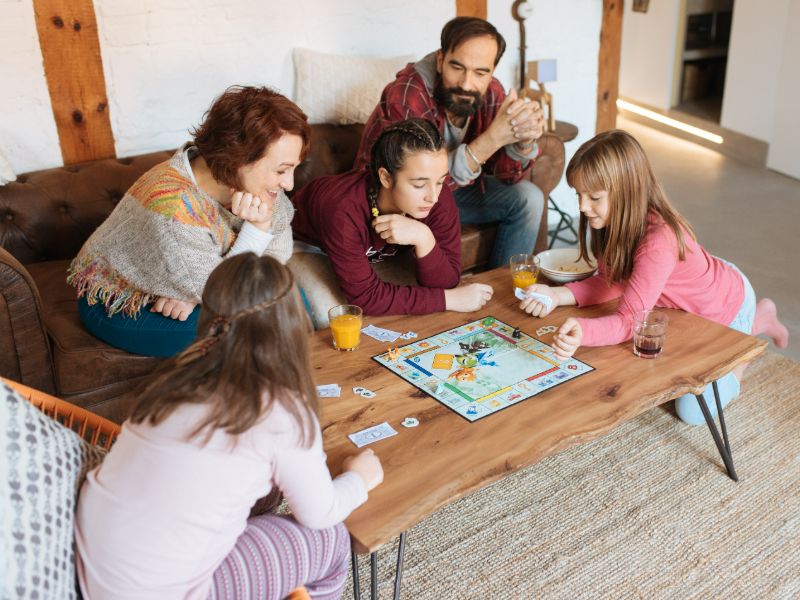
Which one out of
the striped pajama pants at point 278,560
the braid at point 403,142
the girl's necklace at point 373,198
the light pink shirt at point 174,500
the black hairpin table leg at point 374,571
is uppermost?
the braid at point 403,142

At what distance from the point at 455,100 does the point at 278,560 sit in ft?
6.52

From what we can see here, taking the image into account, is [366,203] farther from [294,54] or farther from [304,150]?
→ [294,54]

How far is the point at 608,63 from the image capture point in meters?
4.29

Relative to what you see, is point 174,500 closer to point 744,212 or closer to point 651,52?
A: point 744,212

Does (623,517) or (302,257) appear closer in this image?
(623,517)

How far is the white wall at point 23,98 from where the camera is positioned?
275 centimetres

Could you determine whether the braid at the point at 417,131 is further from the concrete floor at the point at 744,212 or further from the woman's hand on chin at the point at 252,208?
the concrete floor at the point at 744,212

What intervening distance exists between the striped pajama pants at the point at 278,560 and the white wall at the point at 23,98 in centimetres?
204

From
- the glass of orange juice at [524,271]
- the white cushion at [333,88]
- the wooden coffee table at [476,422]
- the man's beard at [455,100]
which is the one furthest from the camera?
the white cushion at [333,88]

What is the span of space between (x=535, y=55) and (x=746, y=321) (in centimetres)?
209

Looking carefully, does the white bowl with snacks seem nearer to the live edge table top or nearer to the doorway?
the live edge table top

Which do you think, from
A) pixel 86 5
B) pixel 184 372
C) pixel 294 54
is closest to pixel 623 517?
pixel 184 372

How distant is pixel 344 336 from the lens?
2066mm

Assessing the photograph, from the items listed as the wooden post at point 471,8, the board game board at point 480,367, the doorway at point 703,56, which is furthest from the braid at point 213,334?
the doorway at point 703,56
